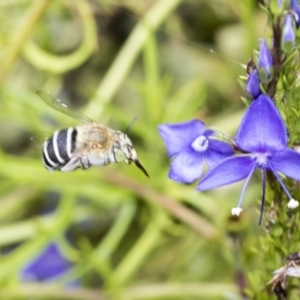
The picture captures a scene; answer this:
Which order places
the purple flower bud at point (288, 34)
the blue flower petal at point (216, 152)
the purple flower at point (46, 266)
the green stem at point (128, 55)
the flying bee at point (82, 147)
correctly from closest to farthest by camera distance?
the purple flower bud at point (288, 34) < the blue flower petal at point (216, 152) < the flying bee at point (82, 147) < the green stem at point (128, 55) < the purple flower at point (46, 266)

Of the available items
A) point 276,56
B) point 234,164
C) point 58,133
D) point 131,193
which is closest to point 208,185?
point 234,164

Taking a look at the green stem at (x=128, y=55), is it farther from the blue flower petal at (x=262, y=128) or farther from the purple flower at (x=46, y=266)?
the blue flower petal at (x=262, y=128)

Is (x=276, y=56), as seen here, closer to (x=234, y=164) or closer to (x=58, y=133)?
(x=234, y=164)

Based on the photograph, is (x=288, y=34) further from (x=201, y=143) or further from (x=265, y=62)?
(x=201, y=143)

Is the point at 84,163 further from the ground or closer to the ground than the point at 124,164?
further from the ground

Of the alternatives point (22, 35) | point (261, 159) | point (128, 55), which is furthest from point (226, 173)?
Result: point (128, 55)

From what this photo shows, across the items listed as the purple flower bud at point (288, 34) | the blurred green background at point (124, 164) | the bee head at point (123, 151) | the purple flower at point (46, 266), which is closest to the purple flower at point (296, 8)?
the purple flower bud at point (288, 34)

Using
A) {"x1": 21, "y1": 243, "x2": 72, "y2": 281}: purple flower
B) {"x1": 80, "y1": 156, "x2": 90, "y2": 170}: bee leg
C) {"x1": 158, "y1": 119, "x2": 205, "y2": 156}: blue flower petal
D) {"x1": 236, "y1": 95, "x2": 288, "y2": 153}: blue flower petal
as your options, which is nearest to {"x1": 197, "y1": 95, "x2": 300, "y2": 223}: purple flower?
{"x1": 236, "y1": 95, "x2": 288, "y2": 153}: blue flower petal
